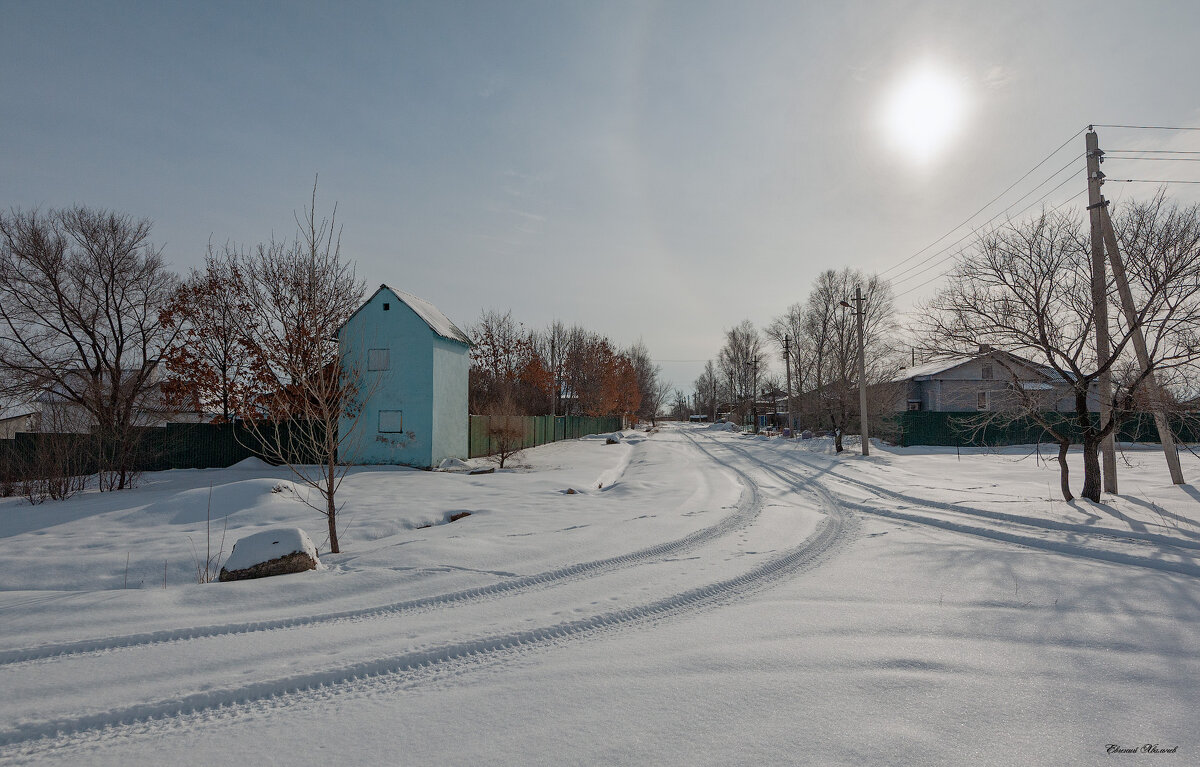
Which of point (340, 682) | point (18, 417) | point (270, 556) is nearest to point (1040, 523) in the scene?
point (340, 682)

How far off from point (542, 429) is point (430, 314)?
14.2 m

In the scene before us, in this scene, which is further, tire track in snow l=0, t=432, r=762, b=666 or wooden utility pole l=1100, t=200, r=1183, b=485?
wooden utility pole l=1100, t=200, r=1183, b=485

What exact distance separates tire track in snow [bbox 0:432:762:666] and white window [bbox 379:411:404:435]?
49.2 ft

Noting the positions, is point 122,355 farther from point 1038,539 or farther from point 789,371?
point 789,371

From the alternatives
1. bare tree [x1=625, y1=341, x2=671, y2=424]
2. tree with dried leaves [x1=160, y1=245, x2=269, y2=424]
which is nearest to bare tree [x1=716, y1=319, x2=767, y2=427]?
bare tree [x1=625, y1=341, x2=671, y2=424]

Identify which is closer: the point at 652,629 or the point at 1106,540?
the point at 652,629

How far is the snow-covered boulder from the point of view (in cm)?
587

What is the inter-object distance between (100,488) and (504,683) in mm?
18637

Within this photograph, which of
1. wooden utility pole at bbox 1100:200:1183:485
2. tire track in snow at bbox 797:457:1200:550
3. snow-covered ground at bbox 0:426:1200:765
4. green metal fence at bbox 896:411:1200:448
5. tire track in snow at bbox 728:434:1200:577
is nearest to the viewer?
snow-covered ground at bbox 0:426:1200:765

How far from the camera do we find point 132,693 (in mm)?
3312

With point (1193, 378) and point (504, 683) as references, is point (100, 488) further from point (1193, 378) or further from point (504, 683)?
point (1193, 378)

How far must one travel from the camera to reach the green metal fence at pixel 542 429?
958 inches

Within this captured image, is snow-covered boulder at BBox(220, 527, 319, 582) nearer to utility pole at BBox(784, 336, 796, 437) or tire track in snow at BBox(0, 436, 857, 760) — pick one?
tire track in snow at BBox(0, 436, 857, 760)

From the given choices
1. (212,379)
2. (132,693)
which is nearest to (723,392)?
(212,379)
